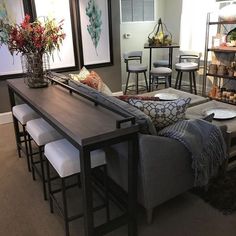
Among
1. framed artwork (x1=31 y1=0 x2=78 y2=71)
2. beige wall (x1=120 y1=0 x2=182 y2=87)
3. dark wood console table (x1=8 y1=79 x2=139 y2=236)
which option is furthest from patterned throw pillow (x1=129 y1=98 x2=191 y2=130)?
beige wall (x1=120 y1=0 x2=182 y2=87)

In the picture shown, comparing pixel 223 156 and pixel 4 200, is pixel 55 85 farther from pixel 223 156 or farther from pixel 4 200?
pixel 223 156

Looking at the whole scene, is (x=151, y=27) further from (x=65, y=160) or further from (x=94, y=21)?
(x=65, y=160)

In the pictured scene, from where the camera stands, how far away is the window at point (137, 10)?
542cm

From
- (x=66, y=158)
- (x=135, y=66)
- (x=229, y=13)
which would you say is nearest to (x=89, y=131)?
(x=66, y=158)

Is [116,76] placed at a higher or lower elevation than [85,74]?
lower

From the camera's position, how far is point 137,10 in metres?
5.59

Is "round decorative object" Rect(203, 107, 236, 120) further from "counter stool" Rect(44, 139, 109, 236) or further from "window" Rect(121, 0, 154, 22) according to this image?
"window" Rect(121, 0, 154, 22)

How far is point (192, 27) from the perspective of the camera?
17.9 ft

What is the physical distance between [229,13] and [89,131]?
11.7 ft

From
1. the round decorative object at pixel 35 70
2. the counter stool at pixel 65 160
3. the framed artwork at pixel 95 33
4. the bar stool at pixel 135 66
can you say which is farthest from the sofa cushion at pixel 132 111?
the bar stool at pixel 135 66

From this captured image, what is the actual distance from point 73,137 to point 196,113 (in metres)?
1.89

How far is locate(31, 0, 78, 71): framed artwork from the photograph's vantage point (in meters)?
4.06

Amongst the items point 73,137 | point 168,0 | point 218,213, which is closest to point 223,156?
point 218,213

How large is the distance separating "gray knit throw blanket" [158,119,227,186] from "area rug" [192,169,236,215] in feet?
1.07
